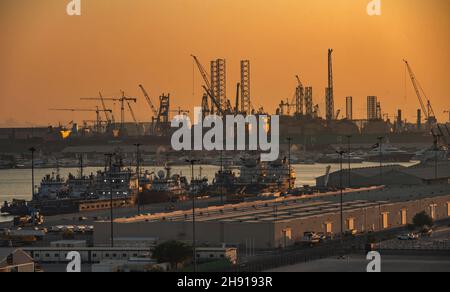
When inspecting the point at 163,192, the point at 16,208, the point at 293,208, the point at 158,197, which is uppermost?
the point at 293,208

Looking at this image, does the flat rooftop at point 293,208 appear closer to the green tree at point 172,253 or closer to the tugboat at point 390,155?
the green tree at point 172,253

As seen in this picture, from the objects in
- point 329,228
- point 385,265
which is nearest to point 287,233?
point 329,228

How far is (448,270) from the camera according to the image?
55.6 feet

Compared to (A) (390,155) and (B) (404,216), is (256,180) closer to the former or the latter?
(B) (404,216)

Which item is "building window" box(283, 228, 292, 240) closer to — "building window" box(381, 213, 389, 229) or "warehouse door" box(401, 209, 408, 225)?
"building window" box(381, 213, 389, 229)

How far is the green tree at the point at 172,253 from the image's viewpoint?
59.4 ft

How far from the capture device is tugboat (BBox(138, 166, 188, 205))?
131ft

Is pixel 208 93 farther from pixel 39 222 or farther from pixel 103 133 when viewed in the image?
pixel 39 222

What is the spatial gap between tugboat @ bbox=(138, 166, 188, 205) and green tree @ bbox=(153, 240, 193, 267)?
2010 cm

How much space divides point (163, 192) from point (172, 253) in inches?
885

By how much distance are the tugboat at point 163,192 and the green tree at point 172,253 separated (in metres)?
20.1

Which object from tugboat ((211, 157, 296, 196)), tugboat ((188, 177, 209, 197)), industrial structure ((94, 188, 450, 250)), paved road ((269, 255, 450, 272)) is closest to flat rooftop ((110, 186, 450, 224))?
industrial structure ((94, 188, 450, 250))

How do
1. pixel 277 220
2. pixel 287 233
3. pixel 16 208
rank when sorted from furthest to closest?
pixel 16 208
pixel 277 220
pixel 287 233

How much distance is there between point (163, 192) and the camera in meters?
40.7
